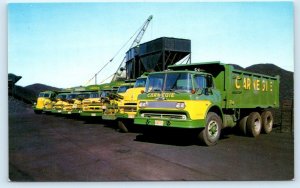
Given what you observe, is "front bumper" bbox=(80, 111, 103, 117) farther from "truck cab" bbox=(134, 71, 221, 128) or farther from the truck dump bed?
"truck cab" bbox=(134, 71, 221, 128)

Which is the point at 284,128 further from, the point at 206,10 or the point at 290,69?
the point at 206,10

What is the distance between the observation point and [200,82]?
843 centimetres

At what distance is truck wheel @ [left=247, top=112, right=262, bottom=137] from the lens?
403 inches

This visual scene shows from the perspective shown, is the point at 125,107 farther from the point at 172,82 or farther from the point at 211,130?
the point at 211,130

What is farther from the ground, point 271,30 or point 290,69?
point 271,30

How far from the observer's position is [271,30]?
8695 millimetres

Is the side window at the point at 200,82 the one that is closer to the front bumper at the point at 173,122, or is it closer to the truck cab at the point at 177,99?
the truck cab at the point at 177,99

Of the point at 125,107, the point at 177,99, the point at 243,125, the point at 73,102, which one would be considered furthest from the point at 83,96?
the point at 177,99

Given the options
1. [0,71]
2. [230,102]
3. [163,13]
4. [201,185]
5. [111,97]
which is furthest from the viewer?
[111,97]

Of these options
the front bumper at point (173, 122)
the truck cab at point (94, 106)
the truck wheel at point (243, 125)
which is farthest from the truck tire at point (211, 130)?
the truck cab at point (94, 106)

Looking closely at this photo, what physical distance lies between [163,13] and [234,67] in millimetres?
2730

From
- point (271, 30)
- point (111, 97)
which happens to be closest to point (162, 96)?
point (271, 30)

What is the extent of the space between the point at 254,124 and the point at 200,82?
3.01 m

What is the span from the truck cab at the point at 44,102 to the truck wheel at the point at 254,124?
481 inches
